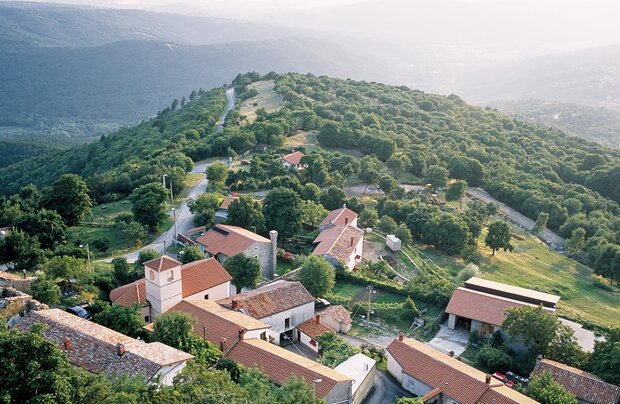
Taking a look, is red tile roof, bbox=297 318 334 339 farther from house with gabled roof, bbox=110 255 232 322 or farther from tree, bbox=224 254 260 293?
house with gabled roof, bbox=110 255 232 322

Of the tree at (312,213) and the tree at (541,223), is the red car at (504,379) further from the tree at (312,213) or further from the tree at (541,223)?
the tree at (541,223)

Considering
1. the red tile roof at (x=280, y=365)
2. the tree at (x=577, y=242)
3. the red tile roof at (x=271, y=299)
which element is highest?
the red tile roof at (x=280, y=365)

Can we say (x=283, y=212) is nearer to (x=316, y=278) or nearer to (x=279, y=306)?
(x=316, y=278)

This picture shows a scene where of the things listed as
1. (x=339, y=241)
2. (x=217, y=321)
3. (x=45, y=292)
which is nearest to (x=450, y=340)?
(x=339, y=241)

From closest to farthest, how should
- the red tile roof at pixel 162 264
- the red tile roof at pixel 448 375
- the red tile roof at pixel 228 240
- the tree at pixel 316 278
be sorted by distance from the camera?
1. the red tile roof at pixel 448 375
2. the red tile roof at pixel 162 264
3. the tree at pixel 316 278
4. the red tile roof at pixel 228 240

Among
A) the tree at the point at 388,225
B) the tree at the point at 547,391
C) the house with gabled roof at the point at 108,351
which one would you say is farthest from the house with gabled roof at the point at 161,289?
the tree at the point at 388,225

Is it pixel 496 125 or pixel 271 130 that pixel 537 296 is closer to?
pixel 271 130
